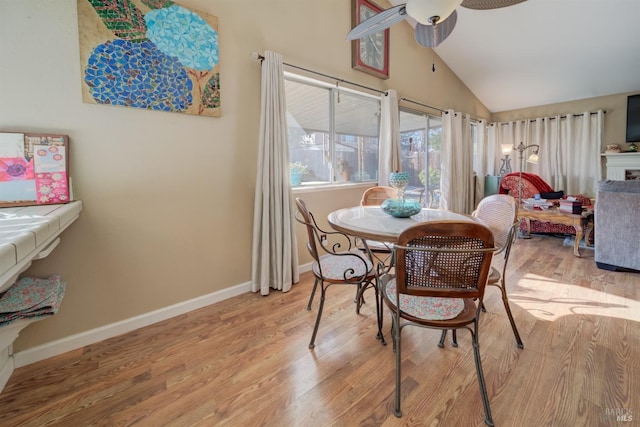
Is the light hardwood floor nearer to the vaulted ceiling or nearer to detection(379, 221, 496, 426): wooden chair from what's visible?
detection(379, 221, 496, 426): wooden chair

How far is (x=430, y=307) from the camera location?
51.4 inches

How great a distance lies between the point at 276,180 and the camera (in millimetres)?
2418

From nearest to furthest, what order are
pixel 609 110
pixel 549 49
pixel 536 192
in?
pixel 549 49, pixel 536 192, pixel 609 110

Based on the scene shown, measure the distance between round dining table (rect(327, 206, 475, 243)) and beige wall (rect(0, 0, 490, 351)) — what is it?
1030mm

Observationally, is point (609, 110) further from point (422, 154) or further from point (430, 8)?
point (430, 8)

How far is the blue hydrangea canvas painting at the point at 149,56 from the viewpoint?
167cm

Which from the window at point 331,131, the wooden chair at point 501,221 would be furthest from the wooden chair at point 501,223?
the window at point 331,131

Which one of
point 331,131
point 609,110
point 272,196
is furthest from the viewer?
point 609,110

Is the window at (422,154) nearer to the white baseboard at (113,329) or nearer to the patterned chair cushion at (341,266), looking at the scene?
the patterned chair cushion at (341,266)

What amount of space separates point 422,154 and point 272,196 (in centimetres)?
341

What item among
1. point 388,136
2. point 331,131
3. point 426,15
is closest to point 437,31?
point 426,15

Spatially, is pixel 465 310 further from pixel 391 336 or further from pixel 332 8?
pixel 332 8

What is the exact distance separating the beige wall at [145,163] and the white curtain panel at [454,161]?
2765 millimetres

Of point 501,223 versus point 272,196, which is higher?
point 272,196
